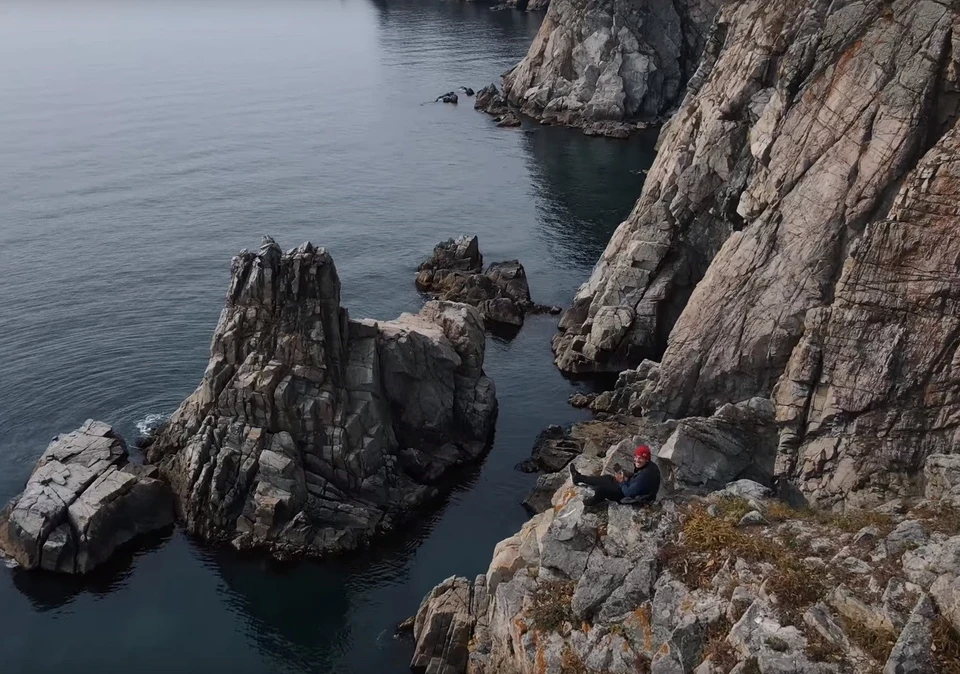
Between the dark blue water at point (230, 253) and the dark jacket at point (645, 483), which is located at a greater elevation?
the dark jacket at point (645, 483)

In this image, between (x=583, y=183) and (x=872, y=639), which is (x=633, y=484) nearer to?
(x=872, y=639)

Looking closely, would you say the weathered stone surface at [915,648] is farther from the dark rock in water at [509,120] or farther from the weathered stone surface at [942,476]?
the dark rock in water at [509,120]

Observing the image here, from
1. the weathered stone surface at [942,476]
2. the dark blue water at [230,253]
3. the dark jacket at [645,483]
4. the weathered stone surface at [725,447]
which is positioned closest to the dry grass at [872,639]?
the dark jacket at [645,483]

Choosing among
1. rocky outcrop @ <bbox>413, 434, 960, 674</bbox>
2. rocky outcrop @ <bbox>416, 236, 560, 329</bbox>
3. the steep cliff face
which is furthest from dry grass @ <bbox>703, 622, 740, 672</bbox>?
rocky outcrop @ <bbox>416, 236, 560, 329</bbox>

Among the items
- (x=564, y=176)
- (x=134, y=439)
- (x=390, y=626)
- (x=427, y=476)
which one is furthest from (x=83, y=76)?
(x=390, y=626)

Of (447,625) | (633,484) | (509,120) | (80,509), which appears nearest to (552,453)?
(447,625)

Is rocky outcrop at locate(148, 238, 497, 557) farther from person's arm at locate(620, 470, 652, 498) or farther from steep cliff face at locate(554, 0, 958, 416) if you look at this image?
person's arm at locate(620, 470, 652, 498)
